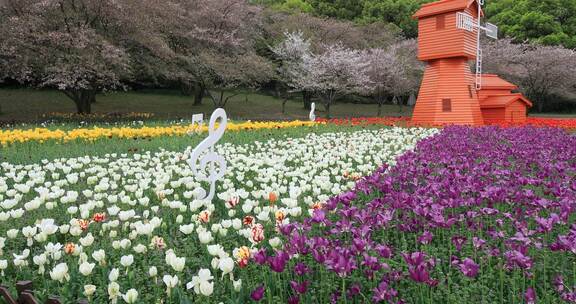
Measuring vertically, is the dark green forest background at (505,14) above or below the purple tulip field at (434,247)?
above

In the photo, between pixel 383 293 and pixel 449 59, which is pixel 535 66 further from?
pixel 383 293

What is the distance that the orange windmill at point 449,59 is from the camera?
69.2 ft

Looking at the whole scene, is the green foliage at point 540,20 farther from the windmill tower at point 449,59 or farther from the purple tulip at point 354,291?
the purple tulip at point 354,291

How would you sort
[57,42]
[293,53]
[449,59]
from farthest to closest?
[293,53], [449,59], [57,42]

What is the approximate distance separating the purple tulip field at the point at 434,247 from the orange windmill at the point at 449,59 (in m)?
15.7

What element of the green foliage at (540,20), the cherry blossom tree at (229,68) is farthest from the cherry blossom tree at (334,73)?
the green foliage at (540,20)

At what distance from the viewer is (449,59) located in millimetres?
21797

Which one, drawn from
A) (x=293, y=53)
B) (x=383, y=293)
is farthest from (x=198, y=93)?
(x=383, y=293)

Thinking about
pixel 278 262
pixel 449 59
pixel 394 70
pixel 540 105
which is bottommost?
pixel 278 262

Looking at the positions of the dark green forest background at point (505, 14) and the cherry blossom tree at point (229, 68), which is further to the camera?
the dark green forest background at point (505, 14)

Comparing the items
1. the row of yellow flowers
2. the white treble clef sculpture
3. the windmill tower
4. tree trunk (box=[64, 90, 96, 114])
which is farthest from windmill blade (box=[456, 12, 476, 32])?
the white treble clef sculpture

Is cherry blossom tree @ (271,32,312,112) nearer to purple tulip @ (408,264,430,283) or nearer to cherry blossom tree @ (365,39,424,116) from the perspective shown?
cherry blossom tree @ (365,39,424,116)

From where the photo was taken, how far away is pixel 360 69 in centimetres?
3309

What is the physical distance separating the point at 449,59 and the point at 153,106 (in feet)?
66.2
